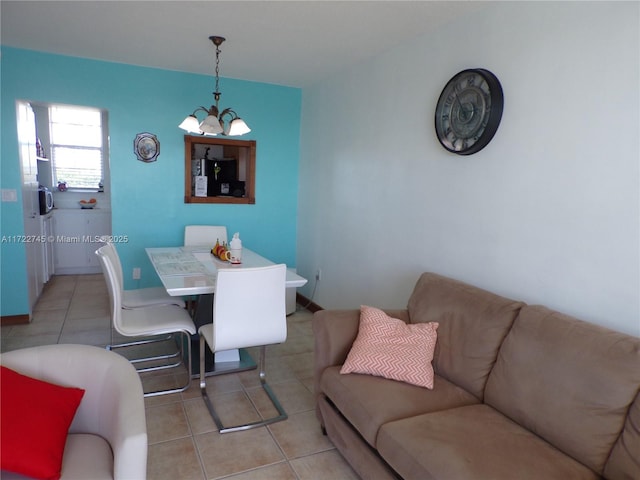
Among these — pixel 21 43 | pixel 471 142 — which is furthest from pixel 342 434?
pixel 21 43

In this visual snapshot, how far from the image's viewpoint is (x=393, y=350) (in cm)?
207

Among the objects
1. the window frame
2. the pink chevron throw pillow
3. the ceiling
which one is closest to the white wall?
the ceiling

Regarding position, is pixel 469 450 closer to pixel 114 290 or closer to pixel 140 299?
pixel 114 290

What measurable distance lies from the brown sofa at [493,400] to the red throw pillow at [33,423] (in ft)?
3.75

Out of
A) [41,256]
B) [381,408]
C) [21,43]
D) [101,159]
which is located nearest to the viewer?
[381,408]

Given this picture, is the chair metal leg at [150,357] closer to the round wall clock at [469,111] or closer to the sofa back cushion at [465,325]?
the sofa back cushion at [465,325]

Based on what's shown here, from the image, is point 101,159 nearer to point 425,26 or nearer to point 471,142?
point 425,26

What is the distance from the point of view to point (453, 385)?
2.04 metres

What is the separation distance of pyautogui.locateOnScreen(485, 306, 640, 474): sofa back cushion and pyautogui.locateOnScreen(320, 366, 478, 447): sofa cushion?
0.67 feet

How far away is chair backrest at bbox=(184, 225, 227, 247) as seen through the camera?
4.09m

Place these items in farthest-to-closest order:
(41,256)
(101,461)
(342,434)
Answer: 1. (41,256)
2. (342,434)
3. (101,461)

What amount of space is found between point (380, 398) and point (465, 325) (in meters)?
0.58

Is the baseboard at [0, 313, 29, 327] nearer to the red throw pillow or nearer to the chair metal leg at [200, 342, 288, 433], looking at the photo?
the chair metal leg at [200, 342, 288, 433]

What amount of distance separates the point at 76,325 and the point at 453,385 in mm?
3407
